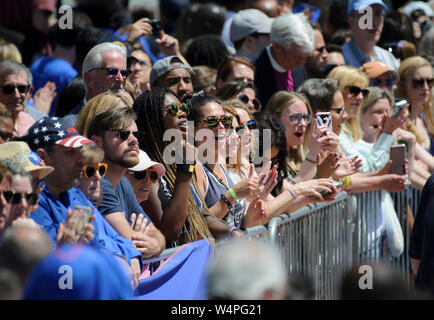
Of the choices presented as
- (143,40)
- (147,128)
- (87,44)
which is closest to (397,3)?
(143,40)

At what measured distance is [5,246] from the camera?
266cm

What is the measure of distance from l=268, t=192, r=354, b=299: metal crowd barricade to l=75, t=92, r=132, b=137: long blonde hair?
146 cm

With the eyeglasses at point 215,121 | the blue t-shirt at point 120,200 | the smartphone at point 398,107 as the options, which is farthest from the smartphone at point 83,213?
the smartphone at point 398,107

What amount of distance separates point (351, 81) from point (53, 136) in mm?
4441

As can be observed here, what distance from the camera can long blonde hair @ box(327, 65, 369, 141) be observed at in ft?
26.2

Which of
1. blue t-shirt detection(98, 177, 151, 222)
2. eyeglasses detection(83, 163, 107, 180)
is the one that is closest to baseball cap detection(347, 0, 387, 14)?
blue t-shirt detection(98, 177, 151, 222)

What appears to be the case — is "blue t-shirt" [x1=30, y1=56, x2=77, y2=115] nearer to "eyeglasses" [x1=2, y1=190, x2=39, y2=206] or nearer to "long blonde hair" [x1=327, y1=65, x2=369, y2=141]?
"long blonde hair" [x1=327, y1=65, x2=369, y2=141]

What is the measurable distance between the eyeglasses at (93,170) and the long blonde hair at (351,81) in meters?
3.87

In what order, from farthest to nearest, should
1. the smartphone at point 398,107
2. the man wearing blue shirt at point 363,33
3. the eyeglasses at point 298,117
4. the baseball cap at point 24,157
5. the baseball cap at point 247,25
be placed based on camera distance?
the man wearing blue shirt at point 363,33, the baseball cap at point 247,25, the smartphone at point 398,107, the eyeglasses at point 298,117, the baseball cap at point 24,157

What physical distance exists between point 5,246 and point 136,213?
2.34 m

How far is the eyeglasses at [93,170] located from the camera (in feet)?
14.3

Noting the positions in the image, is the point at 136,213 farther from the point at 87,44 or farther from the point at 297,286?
the point at 87,44

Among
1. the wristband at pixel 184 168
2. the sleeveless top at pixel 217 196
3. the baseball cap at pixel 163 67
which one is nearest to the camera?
the wristband at pixel 184 168

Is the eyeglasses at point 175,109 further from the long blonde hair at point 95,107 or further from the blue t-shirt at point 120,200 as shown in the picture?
the blue t-shirt at point 120,200
